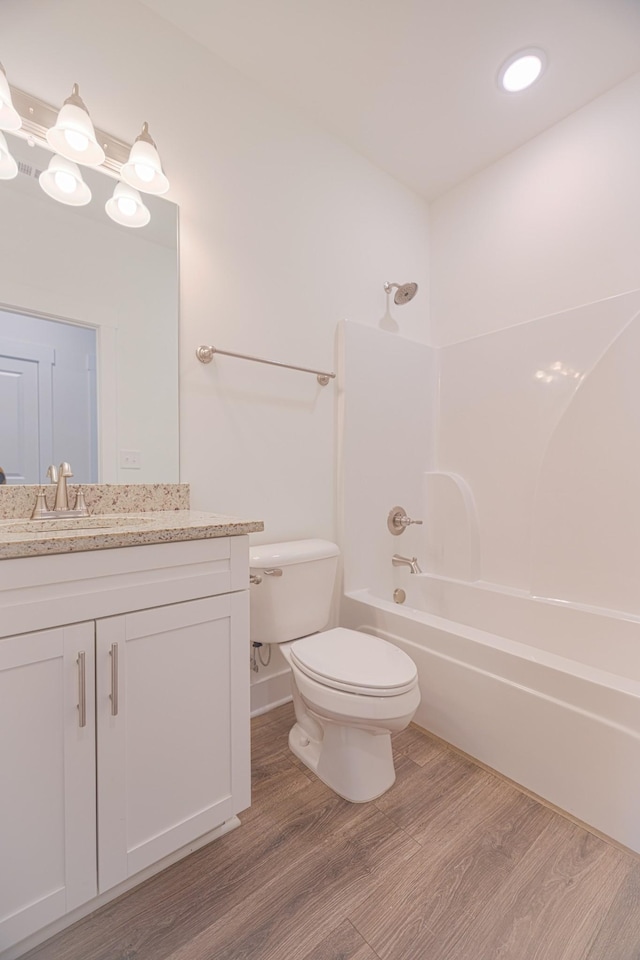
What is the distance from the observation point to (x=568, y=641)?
1.75m

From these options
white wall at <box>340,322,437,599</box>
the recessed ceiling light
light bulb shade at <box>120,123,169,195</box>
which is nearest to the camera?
light bulb shade at <box>120,123,169,195</box>

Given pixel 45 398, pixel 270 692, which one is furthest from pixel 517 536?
pixel 45 398

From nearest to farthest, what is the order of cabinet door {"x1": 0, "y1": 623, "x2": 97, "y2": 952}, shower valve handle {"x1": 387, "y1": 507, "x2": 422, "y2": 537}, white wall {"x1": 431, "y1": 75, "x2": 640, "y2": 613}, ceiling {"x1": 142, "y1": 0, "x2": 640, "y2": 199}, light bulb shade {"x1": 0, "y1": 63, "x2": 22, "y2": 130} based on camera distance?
cabinet door {"x1": 0, "y1": 623, "x2": 97, "y2": 952}
light bulb shade {"x1": 0, "y1": 63, "x2": 22, "y2": 130}
ceiling {"x1": 142, "y1": 0, "x2": 640, "y2": 199}
white wall {"x1": 431, "y1": 75, "x2": 640, "y2": 613}
shower valve handle {"x1": 387, "y1": 507, "x2": 422, "y2": 537}

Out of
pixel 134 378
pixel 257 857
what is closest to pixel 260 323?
pixel 134 378

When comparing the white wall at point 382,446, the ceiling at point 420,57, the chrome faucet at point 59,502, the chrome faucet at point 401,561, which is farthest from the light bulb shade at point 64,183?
the chrome faucet at point 401,561

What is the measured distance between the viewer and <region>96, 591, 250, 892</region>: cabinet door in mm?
922

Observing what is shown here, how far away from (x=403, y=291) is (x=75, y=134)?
4.72 feet

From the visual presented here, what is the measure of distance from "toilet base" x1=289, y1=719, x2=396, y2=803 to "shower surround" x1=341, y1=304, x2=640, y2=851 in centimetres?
36

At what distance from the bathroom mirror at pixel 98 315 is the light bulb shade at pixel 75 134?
49mm

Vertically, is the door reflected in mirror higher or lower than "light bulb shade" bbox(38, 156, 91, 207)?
lower

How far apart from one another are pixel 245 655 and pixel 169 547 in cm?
38

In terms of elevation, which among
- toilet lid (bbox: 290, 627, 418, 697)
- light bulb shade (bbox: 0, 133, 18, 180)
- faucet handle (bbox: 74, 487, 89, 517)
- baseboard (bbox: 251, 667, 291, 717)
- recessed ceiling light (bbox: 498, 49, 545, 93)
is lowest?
baseboard (bbox: 251, 667, 291, 717)

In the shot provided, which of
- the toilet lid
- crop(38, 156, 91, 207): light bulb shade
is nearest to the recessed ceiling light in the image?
crop(38, 156, 91, 207): light bulb shade

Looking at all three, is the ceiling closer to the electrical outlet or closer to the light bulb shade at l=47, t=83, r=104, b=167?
the light bulb shade at l=47, t=83, r=104, b=167
